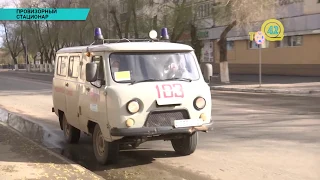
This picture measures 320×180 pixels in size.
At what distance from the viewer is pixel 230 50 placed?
38.6 meters

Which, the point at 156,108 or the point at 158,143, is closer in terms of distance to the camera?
the point at 156,108

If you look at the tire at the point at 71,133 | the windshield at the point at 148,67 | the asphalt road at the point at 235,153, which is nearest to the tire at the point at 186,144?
the asphalt road at the point at 235,153

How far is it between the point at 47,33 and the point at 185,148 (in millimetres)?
55837

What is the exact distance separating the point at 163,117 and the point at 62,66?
3559mm

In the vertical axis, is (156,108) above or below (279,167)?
above

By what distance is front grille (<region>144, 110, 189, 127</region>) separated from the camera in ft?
20.6

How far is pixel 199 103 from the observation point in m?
6.51

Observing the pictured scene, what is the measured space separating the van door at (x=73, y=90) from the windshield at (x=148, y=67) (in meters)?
1.45

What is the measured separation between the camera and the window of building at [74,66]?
7.82 m

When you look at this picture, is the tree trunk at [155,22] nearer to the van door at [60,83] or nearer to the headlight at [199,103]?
the van door at [60,83]

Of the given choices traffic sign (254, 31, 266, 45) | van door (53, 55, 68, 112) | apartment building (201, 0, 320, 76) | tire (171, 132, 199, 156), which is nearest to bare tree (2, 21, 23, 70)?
apartment building (201, 0, 320, 76)

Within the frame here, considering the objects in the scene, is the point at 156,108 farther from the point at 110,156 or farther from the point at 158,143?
the point at 158,143

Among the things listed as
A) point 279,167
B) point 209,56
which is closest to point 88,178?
point 279,167

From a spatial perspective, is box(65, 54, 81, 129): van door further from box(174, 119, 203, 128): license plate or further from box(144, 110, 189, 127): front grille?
box(174, 119, 203, 128): license plate
